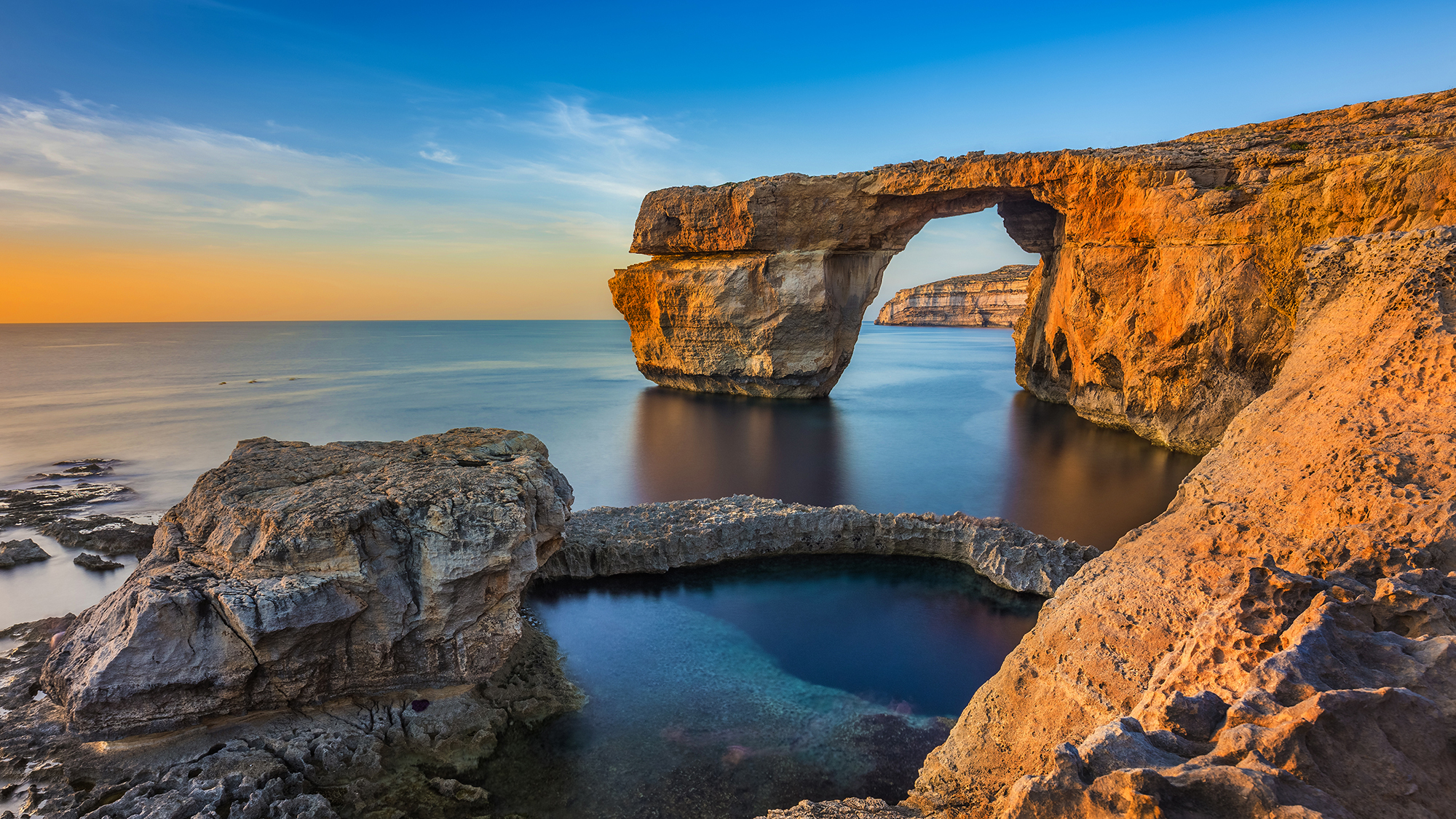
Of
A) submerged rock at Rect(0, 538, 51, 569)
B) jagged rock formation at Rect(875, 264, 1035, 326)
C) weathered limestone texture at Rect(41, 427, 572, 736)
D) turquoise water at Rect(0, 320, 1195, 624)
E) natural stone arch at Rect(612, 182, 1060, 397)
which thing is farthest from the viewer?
jagged rock formation at Rect(875, 264, 1035, 326)

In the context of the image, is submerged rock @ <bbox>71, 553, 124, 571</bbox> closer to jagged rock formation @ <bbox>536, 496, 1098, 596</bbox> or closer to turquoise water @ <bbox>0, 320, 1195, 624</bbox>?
turquoise water @ <bbox>0, 320, 1195, 624</bbox>

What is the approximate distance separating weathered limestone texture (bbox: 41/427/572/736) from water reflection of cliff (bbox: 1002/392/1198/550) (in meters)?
8.52

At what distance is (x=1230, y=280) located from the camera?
14.0 m

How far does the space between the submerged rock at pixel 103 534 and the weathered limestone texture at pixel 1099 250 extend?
16483 mm

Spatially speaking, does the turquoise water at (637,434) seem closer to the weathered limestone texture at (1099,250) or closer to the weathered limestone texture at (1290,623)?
the weathered limestone texture at (1099,250)

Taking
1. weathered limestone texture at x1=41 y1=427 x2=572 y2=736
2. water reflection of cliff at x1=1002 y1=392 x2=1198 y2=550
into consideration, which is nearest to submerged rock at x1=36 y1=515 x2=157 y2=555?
weathered limestone texture at x1=41 y1=427 x2=572 y2=736

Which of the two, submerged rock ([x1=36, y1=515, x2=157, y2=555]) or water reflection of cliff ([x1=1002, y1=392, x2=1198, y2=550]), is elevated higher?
submerged rock ([x1=36, y1=515, x2=157, y2=555])

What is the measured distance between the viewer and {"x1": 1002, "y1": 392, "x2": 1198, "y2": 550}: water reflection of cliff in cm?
1195

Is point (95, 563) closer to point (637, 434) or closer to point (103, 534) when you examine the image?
point (103, 534)

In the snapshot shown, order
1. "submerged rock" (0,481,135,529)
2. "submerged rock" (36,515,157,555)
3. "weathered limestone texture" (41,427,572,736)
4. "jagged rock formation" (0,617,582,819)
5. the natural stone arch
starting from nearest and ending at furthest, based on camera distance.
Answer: "jagged rock formation" (0,617,582,819) < "weathered limestone texture" (41,427,572,736) < "submerged rock" (36,515,157,555) < "submerged rock" (0,481,135,529) < the natural stone arch

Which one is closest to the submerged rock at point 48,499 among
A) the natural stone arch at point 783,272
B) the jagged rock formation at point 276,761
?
the jagged rock formation at point 276,761

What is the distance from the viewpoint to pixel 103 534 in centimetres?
1019

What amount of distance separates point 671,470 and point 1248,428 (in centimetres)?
1247

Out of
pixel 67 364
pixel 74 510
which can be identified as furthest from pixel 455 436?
pixel 67 364
